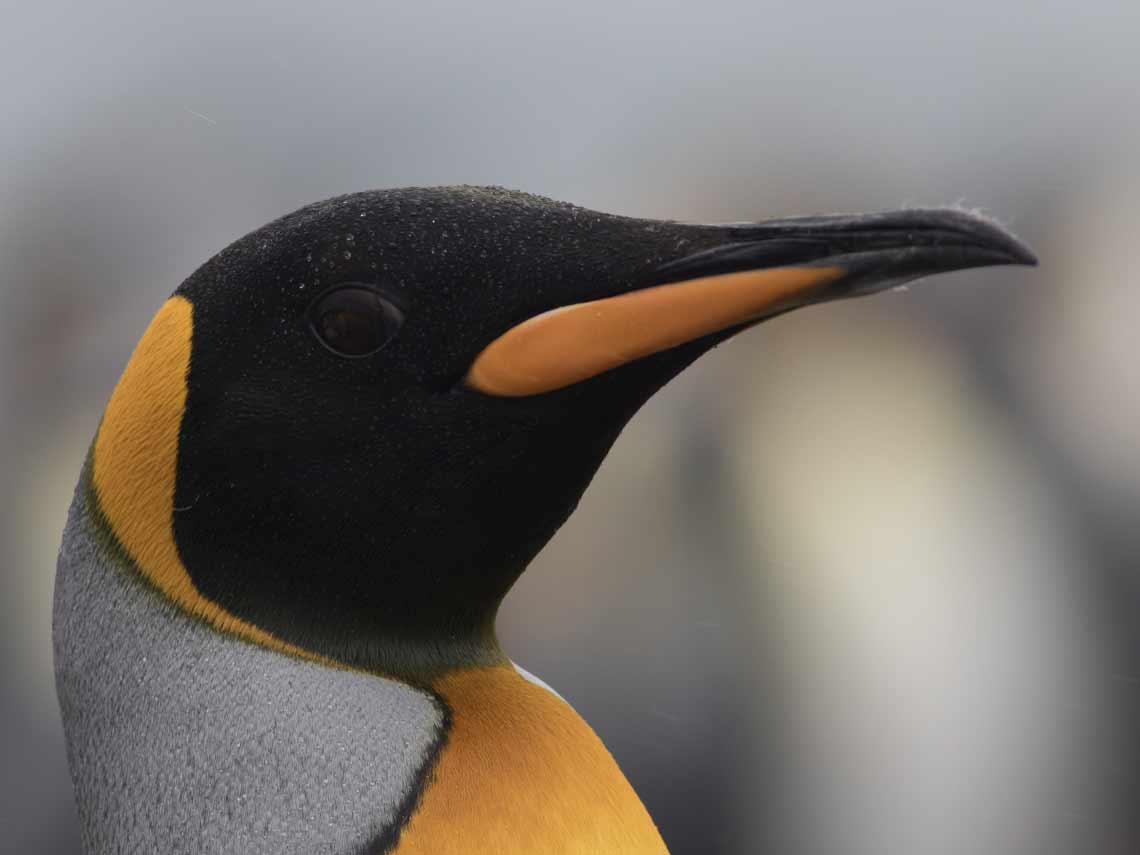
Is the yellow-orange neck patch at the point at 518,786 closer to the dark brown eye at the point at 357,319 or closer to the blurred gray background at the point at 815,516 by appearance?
the dark brown eye at the point at 357,319

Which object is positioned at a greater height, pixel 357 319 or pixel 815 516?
pixel 357 319

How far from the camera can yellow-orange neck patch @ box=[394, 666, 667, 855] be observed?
2.08 ft

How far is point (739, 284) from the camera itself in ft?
1.89

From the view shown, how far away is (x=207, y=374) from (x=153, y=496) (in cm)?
7

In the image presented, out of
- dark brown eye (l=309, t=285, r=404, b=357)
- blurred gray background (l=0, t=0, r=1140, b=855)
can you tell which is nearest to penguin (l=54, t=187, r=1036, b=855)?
dark brown eye (l=309, t=285, r=404, b=357)

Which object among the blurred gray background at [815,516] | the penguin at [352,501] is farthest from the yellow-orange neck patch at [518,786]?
the blurred gray background at [815,516]

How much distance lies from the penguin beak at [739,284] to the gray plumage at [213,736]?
19cm

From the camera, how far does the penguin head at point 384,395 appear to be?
614 millimetres

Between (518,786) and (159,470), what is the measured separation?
0.25m

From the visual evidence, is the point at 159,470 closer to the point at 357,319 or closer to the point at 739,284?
the point at 357,319

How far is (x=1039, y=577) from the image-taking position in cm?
271

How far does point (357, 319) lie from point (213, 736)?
0.74ft

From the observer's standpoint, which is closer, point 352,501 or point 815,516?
point 352,501

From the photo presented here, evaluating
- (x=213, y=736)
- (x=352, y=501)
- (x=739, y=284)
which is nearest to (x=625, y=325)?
(x=739, y=284)
